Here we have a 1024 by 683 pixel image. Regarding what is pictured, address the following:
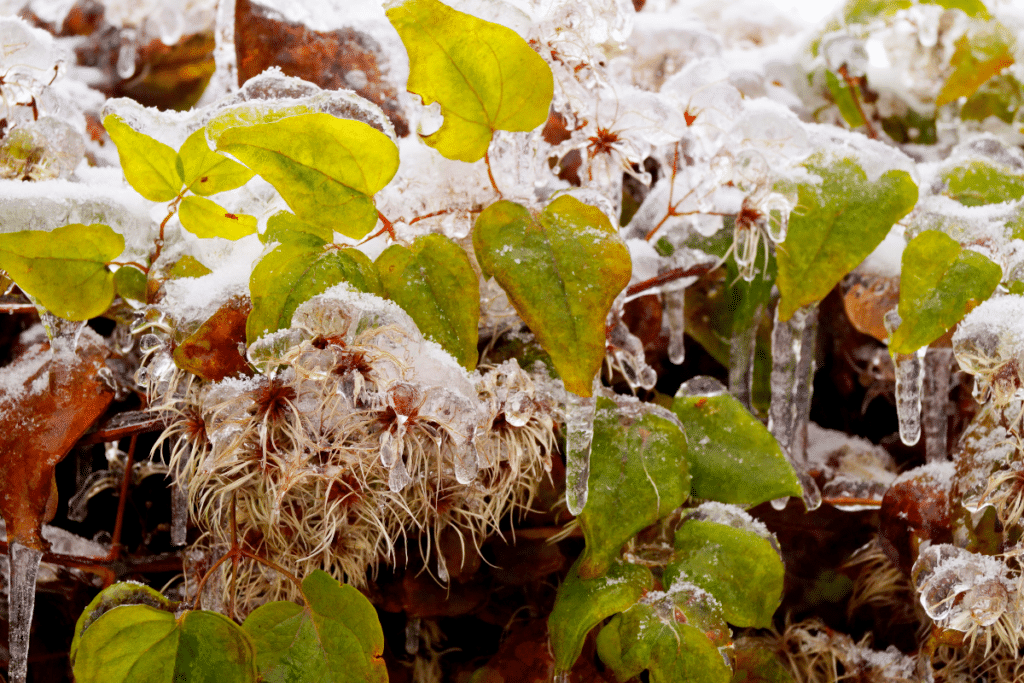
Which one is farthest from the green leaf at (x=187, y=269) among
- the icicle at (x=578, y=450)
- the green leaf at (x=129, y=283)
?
the icicle at (x=578, y=450)

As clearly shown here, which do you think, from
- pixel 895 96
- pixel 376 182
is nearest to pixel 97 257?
pixel 376 182

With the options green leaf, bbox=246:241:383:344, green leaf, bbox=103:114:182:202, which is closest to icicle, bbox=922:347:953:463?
green leaf, bbox=246:241:383:344

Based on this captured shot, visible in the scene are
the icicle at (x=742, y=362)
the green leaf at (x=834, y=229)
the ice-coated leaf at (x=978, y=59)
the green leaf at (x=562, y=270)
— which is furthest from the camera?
the ice-coated leaf at (x=978, y=59)

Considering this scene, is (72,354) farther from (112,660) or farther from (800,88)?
(800,88)

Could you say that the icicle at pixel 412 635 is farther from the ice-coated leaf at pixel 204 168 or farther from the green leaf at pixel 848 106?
the green leaf at pixel 848 106

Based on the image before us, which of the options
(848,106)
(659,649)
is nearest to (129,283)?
(659,649)

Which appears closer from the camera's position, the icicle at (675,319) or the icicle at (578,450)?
the icicle at (578,450)

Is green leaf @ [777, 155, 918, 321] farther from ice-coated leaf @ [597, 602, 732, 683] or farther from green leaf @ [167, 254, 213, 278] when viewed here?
green leaf @ [167, 254, 213, 278]
